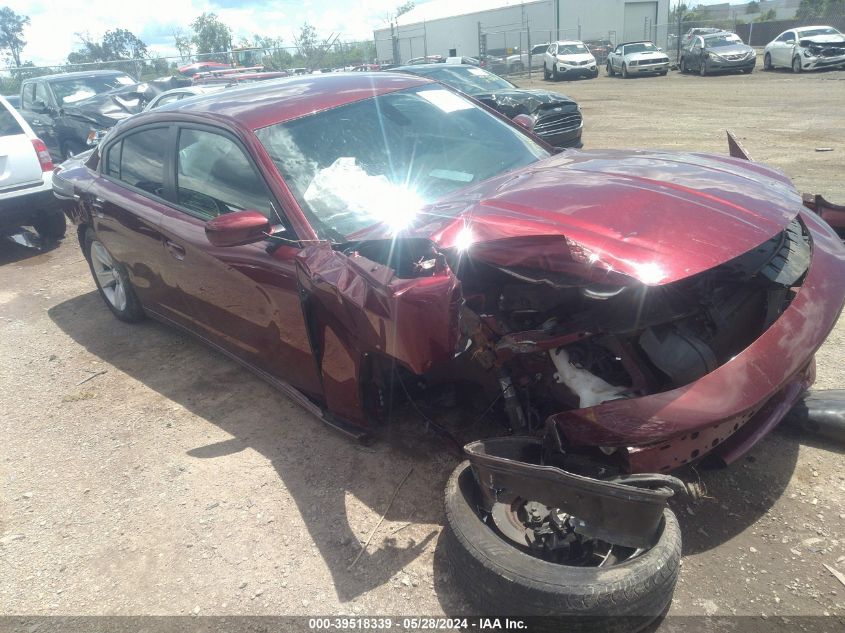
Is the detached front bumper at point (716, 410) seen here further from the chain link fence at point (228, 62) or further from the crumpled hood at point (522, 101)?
the chain link fence at point (228, 62)

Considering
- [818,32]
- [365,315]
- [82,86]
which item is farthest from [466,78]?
[818,32]

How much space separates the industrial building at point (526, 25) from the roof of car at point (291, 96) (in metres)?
31.4

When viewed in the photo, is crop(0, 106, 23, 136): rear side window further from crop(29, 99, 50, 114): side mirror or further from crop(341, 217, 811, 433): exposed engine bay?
crop(341, 217, 811, 433): exposed engine bay

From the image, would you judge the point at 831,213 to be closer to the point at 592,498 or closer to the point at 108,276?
the point at 592,498

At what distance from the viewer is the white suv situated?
7191 mm

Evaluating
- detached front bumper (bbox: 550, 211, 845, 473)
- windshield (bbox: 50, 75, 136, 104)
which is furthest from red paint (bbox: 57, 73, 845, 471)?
windshield (bbox: 50, 75, 136, 104)

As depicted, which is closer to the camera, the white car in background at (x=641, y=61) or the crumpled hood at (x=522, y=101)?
the crumpled hood at (x=522, y=101)

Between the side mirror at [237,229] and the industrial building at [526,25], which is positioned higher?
the industrial building at [526,25]

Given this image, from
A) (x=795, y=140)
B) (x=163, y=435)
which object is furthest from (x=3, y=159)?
(x=795, y=140)

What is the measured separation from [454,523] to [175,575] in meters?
1.21

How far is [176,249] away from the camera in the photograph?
381 centimetres

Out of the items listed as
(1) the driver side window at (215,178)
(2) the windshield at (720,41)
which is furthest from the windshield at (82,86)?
(2) the windshield at (720,41)

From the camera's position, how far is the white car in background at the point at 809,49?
19.4 metres

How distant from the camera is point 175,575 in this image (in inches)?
103
